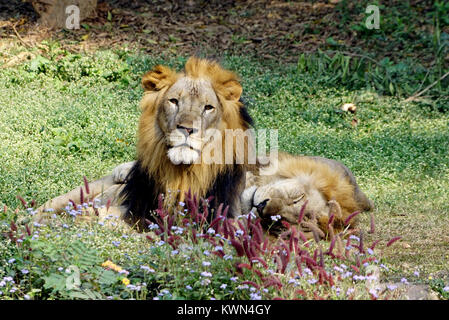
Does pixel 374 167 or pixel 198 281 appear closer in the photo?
pixel 198 281

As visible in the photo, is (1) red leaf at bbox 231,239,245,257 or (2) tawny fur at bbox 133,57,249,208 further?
(2) tawny fur at bbox 133,57,249,208

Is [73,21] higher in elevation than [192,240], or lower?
higher

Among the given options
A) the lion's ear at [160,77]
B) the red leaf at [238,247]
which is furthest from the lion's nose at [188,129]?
the red leaf at [238,247]

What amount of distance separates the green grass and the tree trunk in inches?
40.1

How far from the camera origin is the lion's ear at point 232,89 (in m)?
5.58

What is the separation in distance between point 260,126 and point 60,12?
4260 mm

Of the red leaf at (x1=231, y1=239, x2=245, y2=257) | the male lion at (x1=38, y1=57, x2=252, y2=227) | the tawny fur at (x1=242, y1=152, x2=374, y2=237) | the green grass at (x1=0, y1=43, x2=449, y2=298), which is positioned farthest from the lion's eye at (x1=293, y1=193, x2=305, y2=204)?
the red leaf at (x1=231, y1=239, x2=245, y2=257)

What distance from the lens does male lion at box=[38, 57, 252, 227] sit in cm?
529

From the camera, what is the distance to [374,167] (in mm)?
7766

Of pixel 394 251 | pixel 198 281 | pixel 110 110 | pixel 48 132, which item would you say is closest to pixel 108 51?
pixel 110 110

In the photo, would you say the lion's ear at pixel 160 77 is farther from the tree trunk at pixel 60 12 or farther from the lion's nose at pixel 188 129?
the tree trunk at pixel 60 12

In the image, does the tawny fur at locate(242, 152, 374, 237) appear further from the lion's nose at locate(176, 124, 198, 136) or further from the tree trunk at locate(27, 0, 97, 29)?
the tree trunk at locate(27, 0, 97, 29)

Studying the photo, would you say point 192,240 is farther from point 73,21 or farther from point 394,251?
point 73,21
